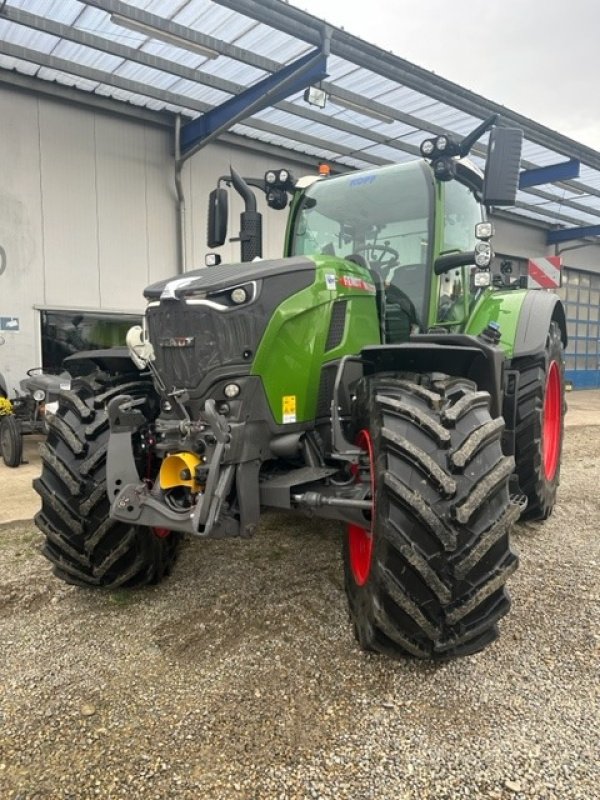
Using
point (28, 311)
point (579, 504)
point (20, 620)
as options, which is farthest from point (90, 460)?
point (28, 311)

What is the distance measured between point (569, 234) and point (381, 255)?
15.4 m

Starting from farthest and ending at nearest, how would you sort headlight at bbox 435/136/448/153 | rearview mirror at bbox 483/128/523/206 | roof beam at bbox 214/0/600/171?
1. roof beam at bbox 214/0/600/171
2. headlight at bbox 435/136/448/153
3. rearview mirror at bbox 483/128/523/206

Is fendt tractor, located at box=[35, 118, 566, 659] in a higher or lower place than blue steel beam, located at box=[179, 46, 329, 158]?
lower

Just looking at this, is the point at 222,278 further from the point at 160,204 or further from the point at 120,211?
the point at 160,204

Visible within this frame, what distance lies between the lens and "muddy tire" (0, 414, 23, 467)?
6.60 m

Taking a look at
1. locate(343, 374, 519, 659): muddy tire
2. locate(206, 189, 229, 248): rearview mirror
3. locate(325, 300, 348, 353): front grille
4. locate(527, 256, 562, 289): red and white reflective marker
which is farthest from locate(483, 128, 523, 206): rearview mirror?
locate(527, 256, 562, 289): red and white reflective marker

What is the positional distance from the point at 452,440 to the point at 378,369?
733mm

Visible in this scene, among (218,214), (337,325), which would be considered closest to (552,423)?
(337,325)

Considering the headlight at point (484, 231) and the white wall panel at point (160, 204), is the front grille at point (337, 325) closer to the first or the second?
the headlight at point (484, 231)

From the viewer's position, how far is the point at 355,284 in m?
3.12

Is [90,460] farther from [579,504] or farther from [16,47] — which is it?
[16,47]

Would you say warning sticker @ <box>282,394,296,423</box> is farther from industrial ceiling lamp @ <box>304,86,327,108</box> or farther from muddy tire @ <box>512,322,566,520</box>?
industrial ceiling lamp @ <box>304,86,327,108</box>

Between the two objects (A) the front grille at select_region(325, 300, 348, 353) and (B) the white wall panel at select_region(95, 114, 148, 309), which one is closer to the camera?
(A) the front grille at select_region(325, 300, 348, 353)

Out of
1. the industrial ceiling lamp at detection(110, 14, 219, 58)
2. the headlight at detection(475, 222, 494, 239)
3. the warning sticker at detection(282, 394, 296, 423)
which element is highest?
the industrial ceiling lamp at detection(110, 14, 219, 58)
